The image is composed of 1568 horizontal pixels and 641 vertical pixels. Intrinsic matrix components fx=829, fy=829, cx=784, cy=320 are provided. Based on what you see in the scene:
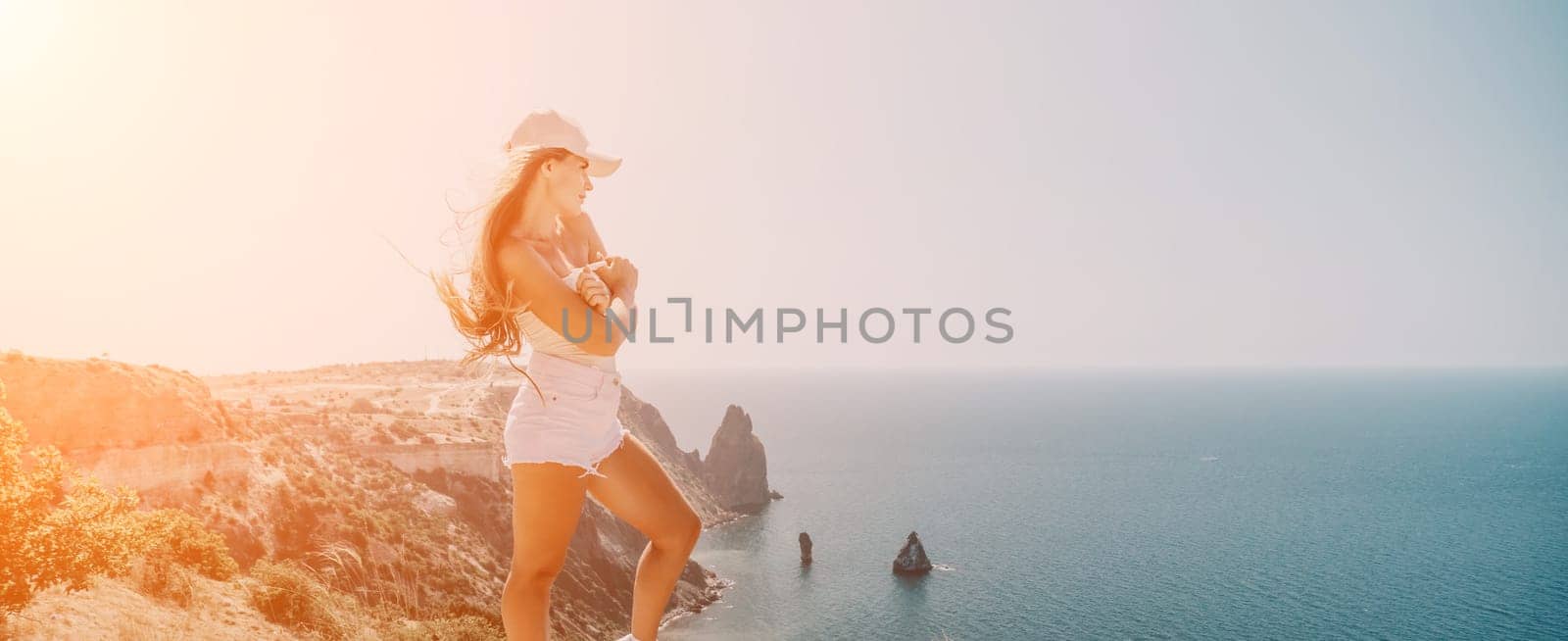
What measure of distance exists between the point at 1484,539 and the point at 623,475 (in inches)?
4289

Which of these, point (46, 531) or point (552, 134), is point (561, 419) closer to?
point (552, 134)

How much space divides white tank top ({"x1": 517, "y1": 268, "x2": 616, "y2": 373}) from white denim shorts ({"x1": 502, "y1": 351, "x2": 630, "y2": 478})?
23mm

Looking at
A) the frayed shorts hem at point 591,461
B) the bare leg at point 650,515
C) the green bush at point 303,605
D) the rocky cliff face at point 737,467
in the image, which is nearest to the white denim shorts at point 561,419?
the frayed shorts hem at point 591,461

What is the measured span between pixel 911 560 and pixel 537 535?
69.0m

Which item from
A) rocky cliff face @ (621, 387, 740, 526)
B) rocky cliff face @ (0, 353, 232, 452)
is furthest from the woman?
rocky cliff face @ (621, 387, 740, 526)

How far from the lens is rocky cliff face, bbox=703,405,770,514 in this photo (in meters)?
103

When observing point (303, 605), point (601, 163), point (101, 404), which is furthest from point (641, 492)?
point (101, 404)

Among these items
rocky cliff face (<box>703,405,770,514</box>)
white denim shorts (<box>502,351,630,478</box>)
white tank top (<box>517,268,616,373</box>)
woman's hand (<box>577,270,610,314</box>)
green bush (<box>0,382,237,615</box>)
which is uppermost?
woman's hand (<box>577,270,610,314</box>)

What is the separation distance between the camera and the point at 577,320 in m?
2.77

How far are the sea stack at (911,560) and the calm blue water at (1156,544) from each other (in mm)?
1197

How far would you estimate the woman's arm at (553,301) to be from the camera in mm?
2773

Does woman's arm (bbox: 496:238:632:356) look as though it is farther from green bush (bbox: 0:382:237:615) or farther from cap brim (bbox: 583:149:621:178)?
green bush (bbox: 0:382:237:615)

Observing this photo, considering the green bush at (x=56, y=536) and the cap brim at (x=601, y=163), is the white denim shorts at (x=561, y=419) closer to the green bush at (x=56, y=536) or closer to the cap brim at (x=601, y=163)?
the cap brim at (x=601, y=163)

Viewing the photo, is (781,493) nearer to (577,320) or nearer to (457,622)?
(457,622)
